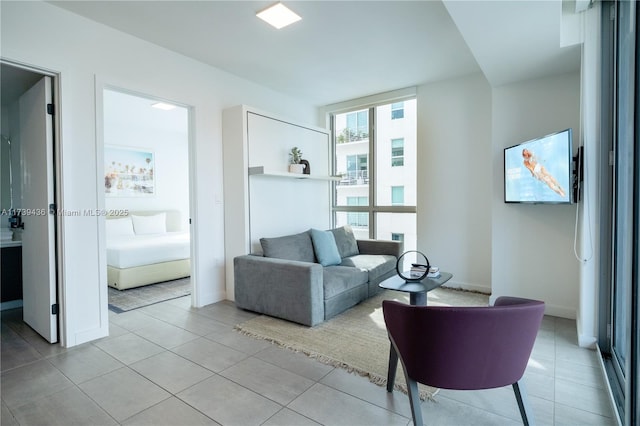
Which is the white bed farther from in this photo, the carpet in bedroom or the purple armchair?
the purple armchair

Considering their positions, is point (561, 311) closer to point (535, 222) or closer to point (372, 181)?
point (535, 222)

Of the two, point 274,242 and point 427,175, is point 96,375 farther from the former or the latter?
point 427,175

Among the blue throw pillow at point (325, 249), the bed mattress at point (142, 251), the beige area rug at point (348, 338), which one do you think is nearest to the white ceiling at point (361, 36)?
the blue throw pillow at point (325, 249)

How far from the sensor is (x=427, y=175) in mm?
4539

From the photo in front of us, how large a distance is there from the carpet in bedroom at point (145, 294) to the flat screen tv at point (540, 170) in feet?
12.9

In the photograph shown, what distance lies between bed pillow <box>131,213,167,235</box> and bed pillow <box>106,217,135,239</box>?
0.32 ft

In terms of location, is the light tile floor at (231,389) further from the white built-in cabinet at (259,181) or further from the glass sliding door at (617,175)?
the white built-in cabinet at (259,181)

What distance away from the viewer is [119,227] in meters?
5.63

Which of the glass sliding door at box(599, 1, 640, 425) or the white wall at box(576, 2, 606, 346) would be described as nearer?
the glass sliding door at box(599, 1, 640, 425)

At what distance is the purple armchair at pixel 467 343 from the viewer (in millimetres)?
1433

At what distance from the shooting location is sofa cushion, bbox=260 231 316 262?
3.67 m

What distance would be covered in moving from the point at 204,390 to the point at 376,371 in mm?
1113

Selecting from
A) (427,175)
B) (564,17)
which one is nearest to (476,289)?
(427,175)

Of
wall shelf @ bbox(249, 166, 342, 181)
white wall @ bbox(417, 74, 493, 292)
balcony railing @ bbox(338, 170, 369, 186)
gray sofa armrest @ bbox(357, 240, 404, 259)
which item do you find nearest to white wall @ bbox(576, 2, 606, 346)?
white wall @ bbox(417, 74, 493, 292)
